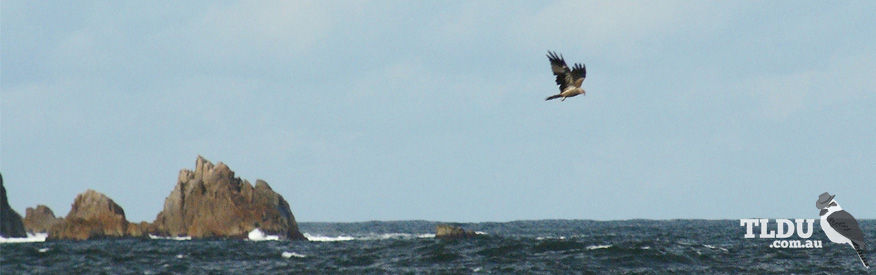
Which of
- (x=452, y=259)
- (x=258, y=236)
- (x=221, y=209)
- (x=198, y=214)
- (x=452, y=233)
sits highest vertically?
(x=221, y=209)

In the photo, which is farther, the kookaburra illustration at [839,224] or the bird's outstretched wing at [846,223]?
the bird's outstretched wing at [846,223]

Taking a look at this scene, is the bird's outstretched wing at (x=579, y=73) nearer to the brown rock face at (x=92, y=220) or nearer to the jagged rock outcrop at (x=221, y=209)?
the jagged rock outcrop at (x=221, y=209)

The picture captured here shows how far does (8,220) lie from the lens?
252 feet

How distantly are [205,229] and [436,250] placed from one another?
3365cm

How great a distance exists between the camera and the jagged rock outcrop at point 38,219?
97.8 meters

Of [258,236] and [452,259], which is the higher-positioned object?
[258,236]

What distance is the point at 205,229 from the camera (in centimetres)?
7962

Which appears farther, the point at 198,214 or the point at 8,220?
the point at 198,214

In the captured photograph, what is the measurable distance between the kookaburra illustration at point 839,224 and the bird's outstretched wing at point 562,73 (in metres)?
10.4

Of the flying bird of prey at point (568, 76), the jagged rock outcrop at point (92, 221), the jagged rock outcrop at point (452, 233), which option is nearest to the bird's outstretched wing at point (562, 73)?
the flying bird of prey at point (568, 76)

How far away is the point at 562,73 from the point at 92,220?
2379 inches

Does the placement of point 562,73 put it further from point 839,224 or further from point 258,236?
point 258,236

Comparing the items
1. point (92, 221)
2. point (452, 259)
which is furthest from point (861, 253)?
point (92, 221)

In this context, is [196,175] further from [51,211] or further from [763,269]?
[763,269]
